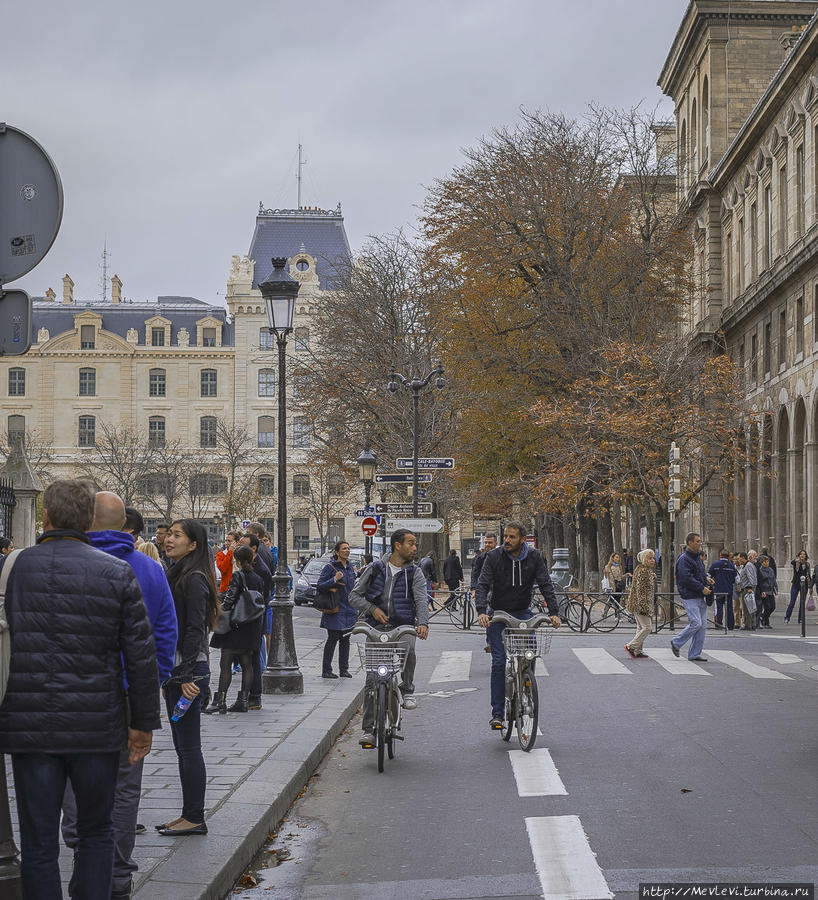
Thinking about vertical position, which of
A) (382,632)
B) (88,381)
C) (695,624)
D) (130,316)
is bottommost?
(695,624)

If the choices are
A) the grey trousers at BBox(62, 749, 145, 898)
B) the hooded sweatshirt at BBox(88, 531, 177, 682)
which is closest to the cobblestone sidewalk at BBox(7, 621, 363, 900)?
the grey trousers at BBox(62, 749, 145, 898)

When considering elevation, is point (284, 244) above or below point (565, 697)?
above

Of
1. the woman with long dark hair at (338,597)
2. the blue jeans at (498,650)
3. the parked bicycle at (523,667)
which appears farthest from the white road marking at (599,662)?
the parked bicycle at (523,667)

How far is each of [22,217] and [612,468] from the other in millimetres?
29634

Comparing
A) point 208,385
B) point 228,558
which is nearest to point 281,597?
point 228,558

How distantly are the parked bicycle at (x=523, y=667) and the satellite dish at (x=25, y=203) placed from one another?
6666 mm

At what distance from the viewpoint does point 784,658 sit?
70.2 ft

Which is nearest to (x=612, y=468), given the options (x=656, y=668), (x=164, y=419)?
(x=656, y=668)

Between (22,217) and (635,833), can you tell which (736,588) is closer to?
(635,833)

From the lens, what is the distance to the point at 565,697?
51.9 feet

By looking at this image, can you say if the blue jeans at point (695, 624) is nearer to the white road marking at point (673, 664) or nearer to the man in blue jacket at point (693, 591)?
the man in blue jacket at point (693, 591)

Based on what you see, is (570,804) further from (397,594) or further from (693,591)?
(693,591)

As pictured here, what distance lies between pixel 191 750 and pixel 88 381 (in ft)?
326

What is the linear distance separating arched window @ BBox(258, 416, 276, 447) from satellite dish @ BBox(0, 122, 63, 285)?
97.2 meters
